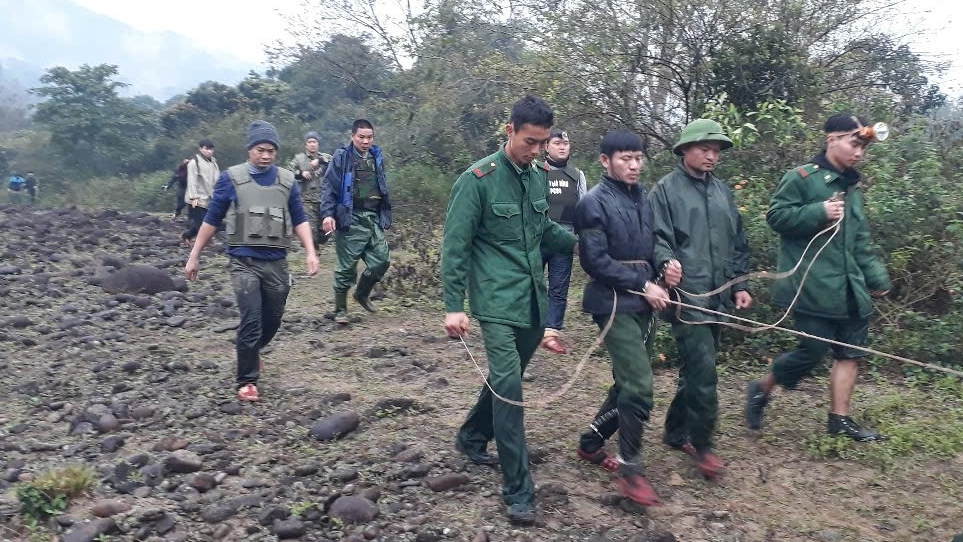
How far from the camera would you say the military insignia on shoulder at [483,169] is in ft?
12.9

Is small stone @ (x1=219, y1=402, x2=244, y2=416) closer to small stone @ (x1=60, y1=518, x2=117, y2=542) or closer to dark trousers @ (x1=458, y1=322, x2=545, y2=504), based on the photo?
small stone @ (x1=60, y1=518, x2=117, y2=542)

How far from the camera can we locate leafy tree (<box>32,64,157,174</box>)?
25.8m

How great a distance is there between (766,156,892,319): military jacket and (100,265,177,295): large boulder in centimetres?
753

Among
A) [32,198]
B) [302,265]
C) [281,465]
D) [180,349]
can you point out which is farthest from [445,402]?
[32,198]

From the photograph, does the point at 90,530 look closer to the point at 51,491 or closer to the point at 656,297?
the point at 51,491

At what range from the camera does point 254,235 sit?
18.3ft

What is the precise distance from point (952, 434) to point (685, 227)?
2203 mm

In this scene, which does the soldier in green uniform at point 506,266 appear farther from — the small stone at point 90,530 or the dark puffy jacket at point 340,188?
the dark puffy jacket at point 340,188

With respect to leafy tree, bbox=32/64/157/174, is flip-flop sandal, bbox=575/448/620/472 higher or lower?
lower

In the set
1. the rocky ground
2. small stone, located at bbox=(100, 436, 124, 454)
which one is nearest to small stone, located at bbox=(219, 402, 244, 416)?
the rocky ground

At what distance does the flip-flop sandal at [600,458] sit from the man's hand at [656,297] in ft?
3.33

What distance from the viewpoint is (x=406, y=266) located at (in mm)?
9609

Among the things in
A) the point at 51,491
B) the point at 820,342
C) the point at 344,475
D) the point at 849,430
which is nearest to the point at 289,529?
the point at 344,475

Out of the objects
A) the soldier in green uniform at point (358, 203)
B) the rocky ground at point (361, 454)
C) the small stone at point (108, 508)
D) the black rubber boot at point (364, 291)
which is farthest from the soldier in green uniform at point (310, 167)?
the small stone at point (108, 508)
